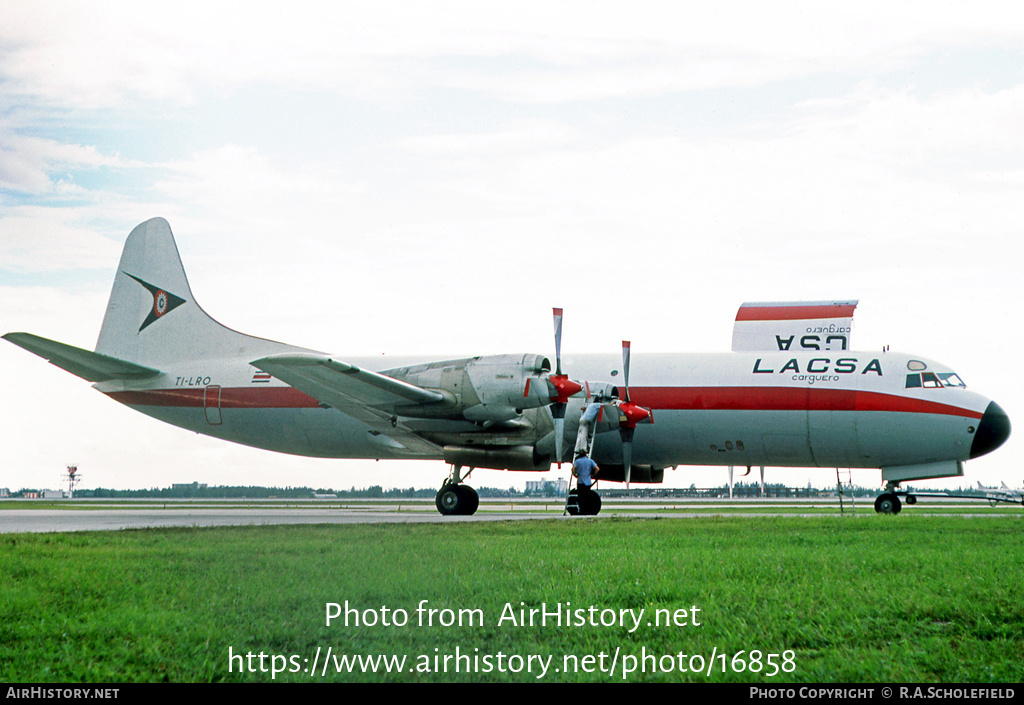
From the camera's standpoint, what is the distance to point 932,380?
24.4 m

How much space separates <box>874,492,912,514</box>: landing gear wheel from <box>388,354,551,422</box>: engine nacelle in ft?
35.3

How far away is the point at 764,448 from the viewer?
25.1 metres

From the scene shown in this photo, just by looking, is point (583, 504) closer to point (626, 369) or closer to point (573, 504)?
point (573, 504)

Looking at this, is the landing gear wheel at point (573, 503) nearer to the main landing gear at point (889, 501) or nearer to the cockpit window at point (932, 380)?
the main landing gear at point (889, 501)

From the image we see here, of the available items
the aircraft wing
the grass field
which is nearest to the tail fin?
the aircraft wing

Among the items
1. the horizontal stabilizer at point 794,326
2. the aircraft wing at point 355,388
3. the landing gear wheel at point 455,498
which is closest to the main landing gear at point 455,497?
the landing gear wheel at point 455,498

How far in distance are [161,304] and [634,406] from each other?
18982mm

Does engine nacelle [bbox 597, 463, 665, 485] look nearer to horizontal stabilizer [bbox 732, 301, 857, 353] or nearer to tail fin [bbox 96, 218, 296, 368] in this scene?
horizontal stabilizer [bbox 732, 301, 857, 353]

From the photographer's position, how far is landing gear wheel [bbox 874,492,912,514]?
24734mm

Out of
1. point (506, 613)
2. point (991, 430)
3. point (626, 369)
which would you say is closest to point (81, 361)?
point (626, 369)

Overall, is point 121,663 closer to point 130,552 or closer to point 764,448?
point 130,552

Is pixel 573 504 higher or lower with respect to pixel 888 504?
lower
